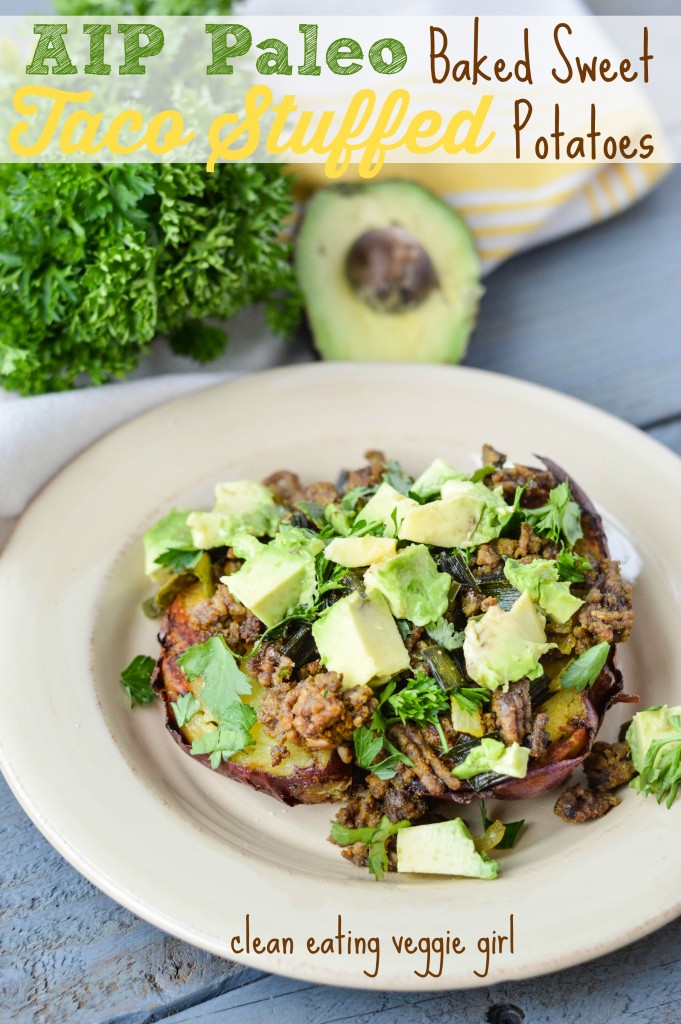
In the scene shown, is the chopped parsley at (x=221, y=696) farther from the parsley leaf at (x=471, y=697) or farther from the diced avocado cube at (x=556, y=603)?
the diced avocado cube at (x=556, y=603)

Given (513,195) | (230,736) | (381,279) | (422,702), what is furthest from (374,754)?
(513,195)

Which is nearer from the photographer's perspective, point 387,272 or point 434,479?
point 434,479

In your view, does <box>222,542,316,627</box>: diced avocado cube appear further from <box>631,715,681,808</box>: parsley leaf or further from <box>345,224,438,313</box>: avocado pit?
<box>345,224,438,313</box>: avocado pit

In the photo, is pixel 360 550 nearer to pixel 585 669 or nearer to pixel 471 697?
pixel 471 697

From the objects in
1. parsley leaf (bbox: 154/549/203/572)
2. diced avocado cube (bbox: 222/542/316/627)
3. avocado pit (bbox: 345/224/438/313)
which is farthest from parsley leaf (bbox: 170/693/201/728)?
avocado pit (bbox: 345/224/438/313)

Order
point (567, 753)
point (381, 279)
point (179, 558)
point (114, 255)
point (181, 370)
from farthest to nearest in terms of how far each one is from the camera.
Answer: point (381, 279)
point (181, 370)
point (114, 255)
point (179, 558)
point (567, 753)

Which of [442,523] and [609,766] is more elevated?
[442,523]
